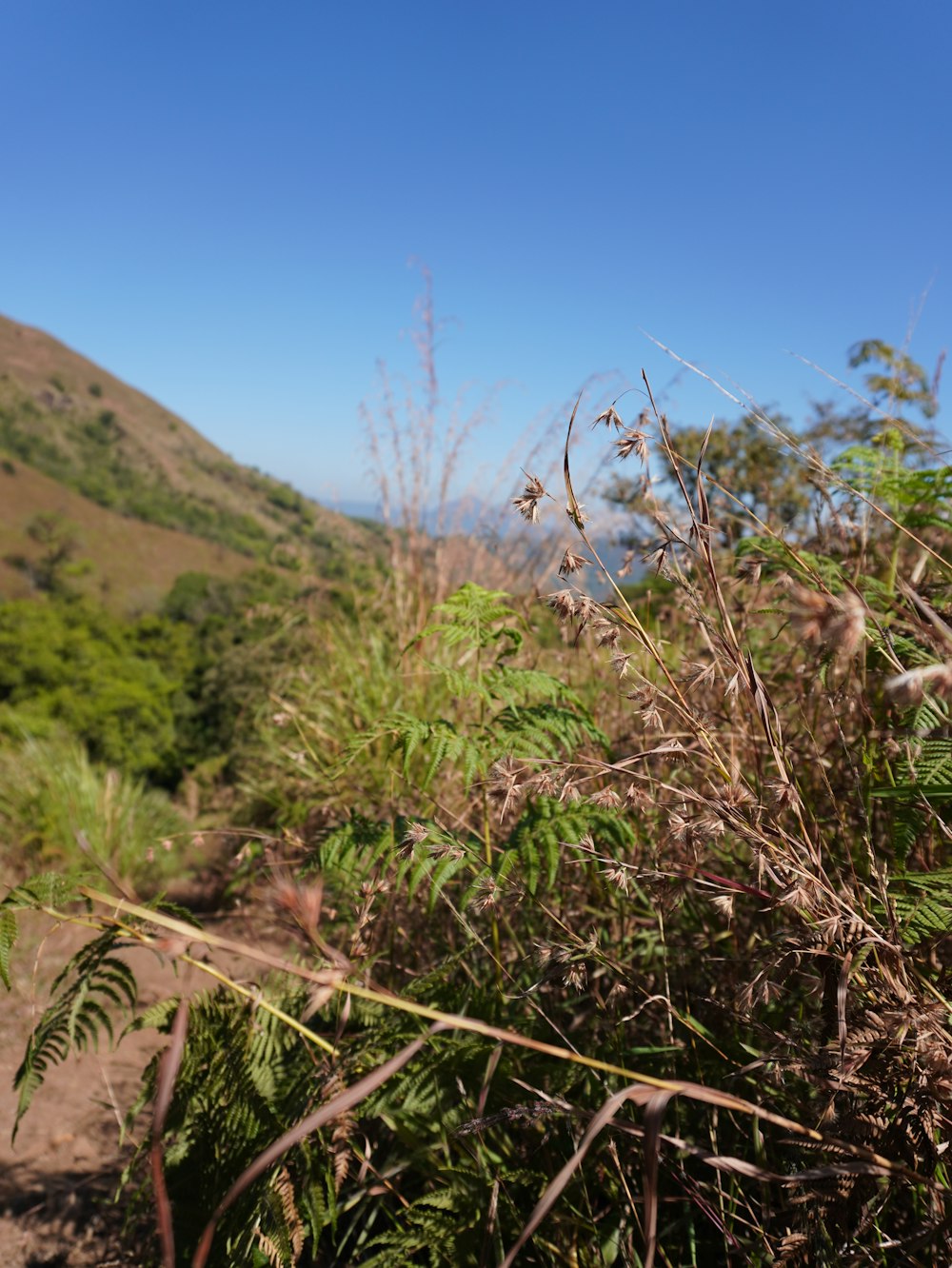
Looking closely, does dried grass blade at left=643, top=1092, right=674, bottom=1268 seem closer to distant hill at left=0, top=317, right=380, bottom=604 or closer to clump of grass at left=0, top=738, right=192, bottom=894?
clump of grass at left=0, top=738, right=192, bottom=894

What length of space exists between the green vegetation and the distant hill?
52.6 ft

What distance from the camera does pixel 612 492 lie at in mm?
6445

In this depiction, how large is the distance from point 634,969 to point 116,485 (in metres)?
43.9

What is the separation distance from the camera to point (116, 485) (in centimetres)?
4006

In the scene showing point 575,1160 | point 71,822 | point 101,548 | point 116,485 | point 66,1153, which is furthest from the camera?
point 116,485

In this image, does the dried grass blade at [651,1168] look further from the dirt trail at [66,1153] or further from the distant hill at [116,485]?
the distant hill at [116,485]

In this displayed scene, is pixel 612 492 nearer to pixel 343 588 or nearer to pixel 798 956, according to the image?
pixel 343 588

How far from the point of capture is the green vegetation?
0.72 meters

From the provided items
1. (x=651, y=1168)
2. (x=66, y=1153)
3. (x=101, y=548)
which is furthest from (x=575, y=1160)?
(x=101, y=548)

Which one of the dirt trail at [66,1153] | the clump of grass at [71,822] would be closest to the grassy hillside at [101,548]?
the clump of grass at [71,822]

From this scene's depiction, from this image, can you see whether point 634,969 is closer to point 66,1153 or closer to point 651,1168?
point 651,1168

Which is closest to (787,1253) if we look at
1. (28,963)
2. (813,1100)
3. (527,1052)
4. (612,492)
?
(813,1100)

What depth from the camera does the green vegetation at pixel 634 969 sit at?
72cm

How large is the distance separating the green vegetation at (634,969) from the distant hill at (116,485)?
1603 centimetres
